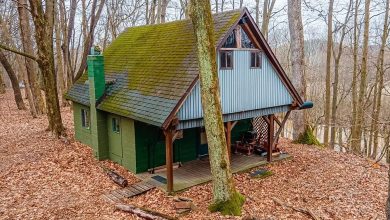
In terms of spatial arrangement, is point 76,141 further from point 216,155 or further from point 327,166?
point 327,166

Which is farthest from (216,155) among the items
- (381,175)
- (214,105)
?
(381,175)

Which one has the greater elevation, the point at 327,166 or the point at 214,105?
the point at 214,105

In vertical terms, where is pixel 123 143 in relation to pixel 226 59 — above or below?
below

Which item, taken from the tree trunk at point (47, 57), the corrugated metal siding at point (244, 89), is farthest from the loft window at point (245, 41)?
the tree trunk at point (47, 57)

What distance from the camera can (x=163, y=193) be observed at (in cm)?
1085

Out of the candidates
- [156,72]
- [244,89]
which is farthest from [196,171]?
[156,72]

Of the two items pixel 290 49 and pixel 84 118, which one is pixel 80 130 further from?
pixel 290 49

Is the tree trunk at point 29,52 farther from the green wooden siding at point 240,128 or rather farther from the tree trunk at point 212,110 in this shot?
the tree trunk at point 212,110

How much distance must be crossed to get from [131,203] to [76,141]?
288 inches

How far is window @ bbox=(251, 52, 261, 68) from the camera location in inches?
507

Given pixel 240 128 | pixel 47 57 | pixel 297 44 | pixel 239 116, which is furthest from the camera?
pixel 297 44

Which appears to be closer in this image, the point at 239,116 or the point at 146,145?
the point at 146,145

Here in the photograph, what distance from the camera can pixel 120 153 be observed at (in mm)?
13383

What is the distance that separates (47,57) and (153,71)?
5.59 m
